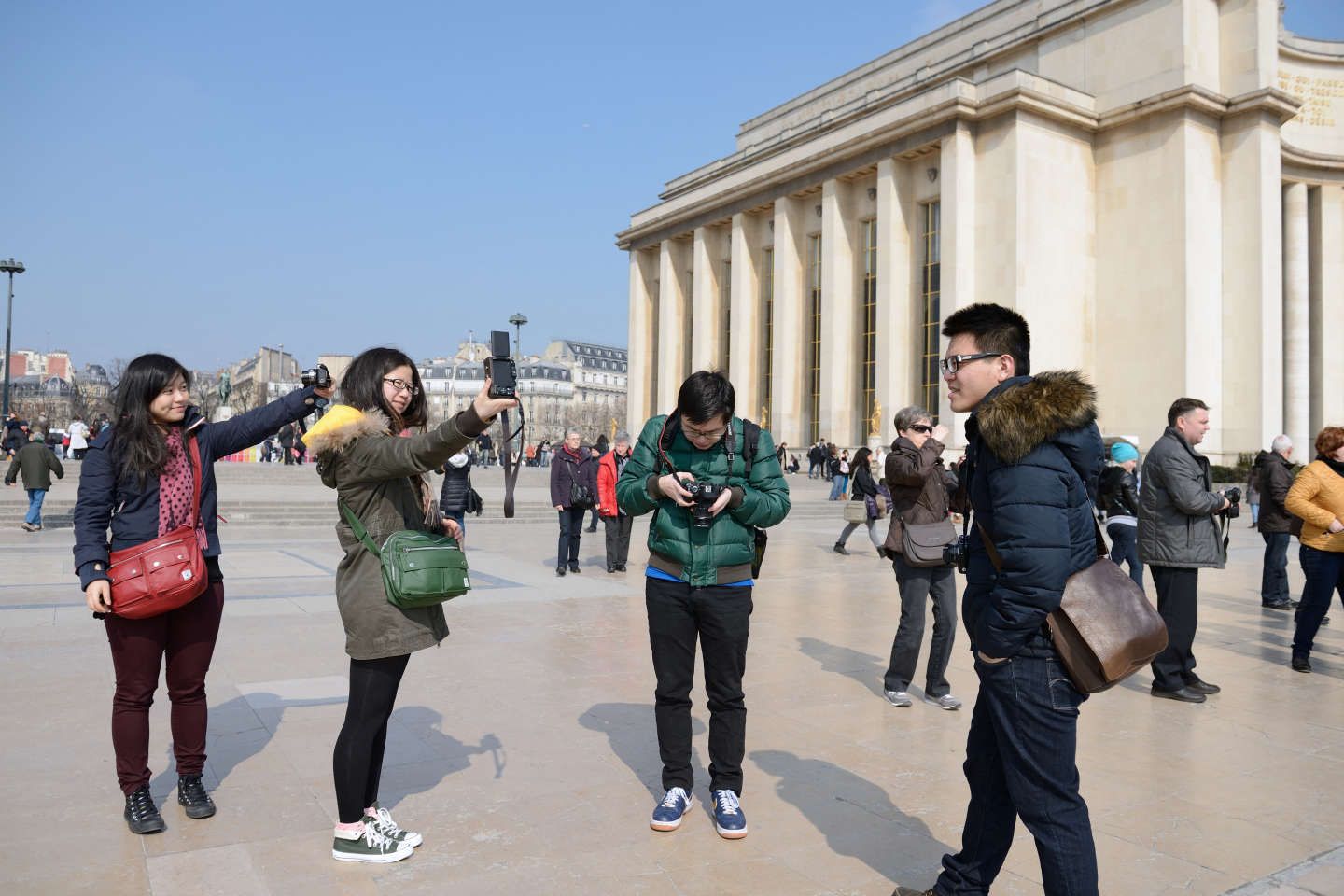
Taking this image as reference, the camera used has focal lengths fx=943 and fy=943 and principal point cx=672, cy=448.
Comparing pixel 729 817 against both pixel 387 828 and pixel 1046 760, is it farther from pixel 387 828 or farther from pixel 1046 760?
pixel 1046 760

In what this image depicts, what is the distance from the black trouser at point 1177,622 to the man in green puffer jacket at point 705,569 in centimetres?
374

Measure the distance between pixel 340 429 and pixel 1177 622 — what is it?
5.61 meters

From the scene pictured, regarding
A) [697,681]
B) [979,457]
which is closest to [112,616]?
[979,457]

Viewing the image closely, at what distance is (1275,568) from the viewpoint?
33.3 feet

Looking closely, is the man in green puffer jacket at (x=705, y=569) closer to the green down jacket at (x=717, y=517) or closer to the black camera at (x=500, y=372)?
the green down jacket at (x=717, y=517)

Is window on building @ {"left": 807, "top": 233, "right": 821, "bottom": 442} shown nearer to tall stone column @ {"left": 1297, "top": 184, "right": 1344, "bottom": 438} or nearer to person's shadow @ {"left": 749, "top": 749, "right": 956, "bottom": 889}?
tall stone column @ {"left": 1297, "top": 184, "right": 1344, "bottom": 438}

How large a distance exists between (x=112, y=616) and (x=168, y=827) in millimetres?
895

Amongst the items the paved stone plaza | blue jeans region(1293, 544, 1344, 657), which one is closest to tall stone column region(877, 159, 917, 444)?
the paved stone plaza

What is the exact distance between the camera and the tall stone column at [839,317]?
40.8 m

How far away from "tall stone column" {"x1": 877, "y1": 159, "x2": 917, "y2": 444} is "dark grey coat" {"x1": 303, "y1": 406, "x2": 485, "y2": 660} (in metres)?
35.4

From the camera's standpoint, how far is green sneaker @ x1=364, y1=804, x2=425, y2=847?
358 centimetres

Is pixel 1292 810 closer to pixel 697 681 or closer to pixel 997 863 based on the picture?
pixel 997 863

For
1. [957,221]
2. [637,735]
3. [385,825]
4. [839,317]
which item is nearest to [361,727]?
[385,825]

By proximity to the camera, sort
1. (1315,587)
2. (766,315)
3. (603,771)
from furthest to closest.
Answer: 1. (766,315)
2. (1315,587)
3. (603,771)
